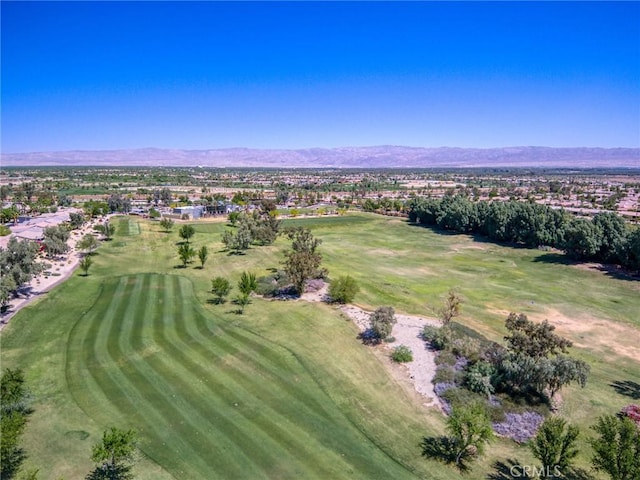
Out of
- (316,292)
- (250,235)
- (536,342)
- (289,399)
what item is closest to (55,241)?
(250,235)

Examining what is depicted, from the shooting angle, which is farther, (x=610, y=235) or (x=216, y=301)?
(x=610, y=235)

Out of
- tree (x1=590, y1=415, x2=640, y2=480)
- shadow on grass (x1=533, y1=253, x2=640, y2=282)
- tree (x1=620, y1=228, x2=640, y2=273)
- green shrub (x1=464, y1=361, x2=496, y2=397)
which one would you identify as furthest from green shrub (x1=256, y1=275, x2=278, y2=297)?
tree (x1=620, y1=228, x2=640, y2=273)

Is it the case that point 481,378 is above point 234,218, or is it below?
below

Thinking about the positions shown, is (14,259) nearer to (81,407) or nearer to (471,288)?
(81,407)

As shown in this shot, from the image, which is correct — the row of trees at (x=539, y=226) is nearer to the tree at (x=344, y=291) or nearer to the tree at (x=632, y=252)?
the tree at (x=632, y=252)

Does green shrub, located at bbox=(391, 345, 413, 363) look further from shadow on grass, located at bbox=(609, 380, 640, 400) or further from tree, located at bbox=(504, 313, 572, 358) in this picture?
shadow on grass, located at bbox=(609, 380, 640, 400)

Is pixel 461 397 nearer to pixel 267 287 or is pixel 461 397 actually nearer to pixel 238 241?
pixel 267 287
